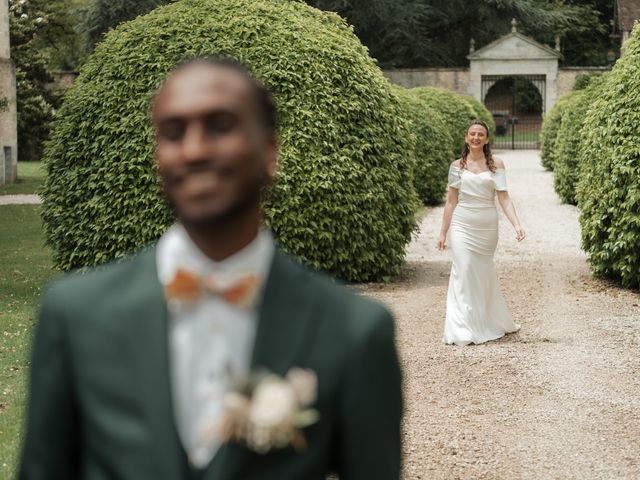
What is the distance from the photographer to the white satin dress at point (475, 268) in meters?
9.63

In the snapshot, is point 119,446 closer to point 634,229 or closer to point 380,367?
point 380,367

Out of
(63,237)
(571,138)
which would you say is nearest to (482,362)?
(63,237)

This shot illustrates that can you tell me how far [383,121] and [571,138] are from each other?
10.1 meters

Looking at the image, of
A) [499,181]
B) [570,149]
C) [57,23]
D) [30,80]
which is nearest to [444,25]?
[57,23]

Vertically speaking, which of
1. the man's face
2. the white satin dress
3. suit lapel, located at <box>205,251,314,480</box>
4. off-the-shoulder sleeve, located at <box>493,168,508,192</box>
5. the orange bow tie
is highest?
the man's face

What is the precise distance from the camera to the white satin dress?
9.63 m

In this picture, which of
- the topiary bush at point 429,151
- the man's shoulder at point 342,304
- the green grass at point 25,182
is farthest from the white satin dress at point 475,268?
the green grass at point 25,182

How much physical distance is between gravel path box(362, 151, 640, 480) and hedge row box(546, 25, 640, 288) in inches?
14.4

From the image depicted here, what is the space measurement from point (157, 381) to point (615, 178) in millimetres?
10607

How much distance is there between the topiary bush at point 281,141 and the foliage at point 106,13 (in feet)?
94.3

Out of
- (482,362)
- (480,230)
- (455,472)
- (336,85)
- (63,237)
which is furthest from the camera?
(336,85)

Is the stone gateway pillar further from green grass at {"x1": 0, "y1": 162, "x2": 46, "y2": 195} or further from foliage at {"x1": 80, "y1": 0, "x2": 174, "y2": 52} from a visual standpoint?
foliage at {"x1": 80, "y1": 0, "x2": 174, "y2": 52}

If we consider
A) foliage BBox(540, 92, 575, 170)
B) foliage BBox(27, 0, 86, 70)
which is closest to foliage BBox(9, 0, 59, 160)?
foliage BBox(27, 0, 86, 70)

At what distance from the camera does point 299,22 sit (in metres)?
11.8
